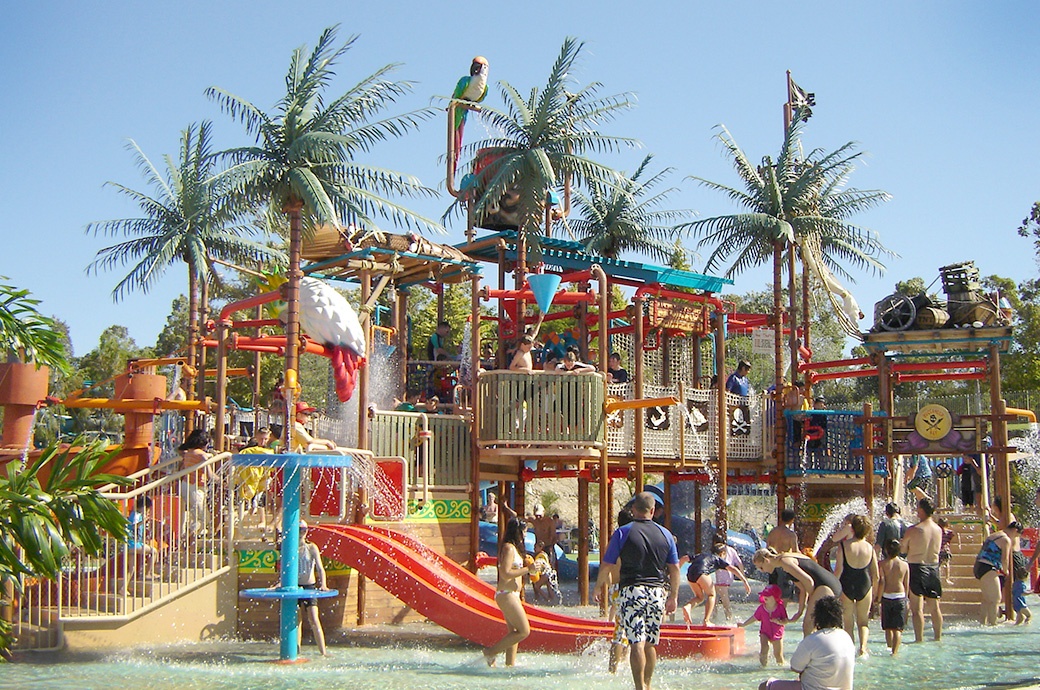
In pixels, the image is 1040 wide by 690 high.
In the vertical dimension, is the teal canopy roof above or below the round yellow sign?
above

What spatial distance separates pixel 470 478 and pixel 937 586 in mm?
6980

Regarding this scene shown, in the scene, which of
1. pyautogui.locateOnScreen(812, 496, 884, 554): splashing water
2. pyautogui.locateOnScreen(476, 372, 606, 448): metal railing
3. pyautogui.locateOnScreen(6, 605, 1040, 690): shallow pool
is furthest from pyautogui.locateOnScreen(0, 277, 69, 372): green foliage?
pyautogui.locateOnScreen(812, 496, 884, 554): splashing water

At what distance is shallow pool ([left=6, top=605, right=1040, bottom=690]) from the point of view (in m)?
10.5

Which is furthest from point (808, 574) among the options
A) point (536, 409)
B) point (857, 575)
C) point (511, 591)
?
point (536, 409)

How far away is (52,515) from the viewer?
650cm

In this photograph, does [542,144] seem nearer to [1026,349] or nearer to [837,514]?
[837,514]

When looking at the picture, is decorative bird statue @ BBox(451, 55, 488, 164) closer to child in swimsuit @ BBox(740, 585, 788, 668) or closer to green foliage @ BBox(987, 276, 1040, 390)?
child in swimsuit @ BBox(740, 585, 788, 668)

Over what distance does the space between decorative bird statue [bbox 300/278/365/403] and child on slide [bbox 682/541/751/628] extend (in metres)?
4.84

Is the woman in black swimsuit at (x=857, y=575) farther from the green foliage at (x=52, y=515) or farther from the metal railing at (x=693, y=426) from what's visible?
the green foliage at (x=52, y=515)

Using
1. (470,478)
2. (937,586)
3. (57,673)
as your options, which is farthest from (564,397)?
(57,673)

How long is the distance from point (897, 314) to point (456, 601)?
400 inches

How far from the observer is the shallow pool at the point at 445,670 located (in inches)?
415

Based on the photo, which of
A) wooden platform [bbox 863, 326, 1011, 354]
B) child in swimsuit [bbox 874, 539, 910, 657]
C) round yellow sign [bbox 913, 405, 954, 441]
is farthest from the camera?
wooden platform [bbox 863, 326, 1011, 354]

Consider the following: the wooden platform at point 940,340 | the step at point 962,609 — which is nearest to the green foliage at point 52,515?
the step at point 962,609
